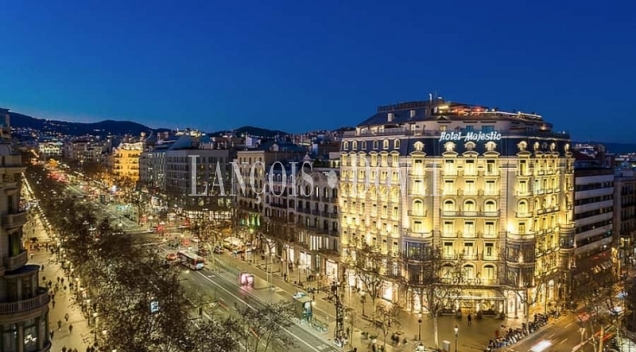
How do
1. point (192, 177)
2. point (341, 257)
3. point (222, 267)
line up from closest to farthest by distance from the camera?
1. point (341, 257)
2. point (222, 267)
3. point (192, 177)

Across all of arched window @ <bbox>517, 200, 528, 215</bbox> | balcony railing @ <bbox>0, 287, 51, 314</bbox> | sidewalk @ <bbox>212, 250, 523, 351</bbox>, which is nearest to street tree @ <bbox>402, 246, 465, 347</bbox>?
sidewalk @ <bbox>212, 250, 523, 351</bbox>

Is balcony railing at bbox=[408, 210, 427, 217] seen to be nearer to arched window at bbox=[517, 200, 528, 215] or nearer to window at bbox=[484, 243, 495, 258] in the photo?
window at bbox=[484, 243, 495, 258]

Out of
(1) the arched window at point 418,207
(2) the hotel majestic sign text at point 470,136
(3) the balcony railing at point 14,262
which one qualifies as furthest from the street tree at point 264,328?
(2) the hotel majestic sign text at point 470,136

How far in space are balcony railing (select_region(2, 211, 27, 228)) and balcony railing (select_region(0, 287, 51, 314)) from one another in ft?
15.8

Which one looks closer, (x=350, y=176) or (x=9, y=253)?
(x=9, y=253)

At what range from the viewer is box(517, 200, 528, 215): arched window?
205 feet

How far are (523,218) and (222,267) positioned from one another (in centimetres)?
4875

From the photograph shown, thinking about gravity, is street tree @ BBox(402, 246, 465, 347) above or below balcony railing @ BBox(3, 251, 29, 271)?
below

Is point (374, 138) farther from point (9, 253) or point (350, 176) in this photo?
point (9, 253)

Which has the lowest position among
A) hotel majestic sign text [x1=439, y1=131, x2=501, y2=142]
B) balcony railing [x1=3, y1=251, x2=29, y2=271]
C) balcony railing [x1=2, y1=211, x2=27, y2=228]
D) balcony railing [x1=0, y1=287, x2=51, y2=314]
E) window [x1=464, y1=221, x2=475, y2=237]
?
balcony railing [x1=0, y1=287, x2=51, y2=314]

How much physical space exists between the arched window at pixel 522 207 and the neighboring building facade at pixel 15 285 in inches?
2022

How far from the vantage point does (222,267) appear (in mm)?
86312

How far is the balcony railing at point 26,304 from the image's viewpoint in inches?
1268

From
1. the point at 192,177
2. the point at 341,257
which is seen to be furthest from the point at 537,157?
the point at 192,177
